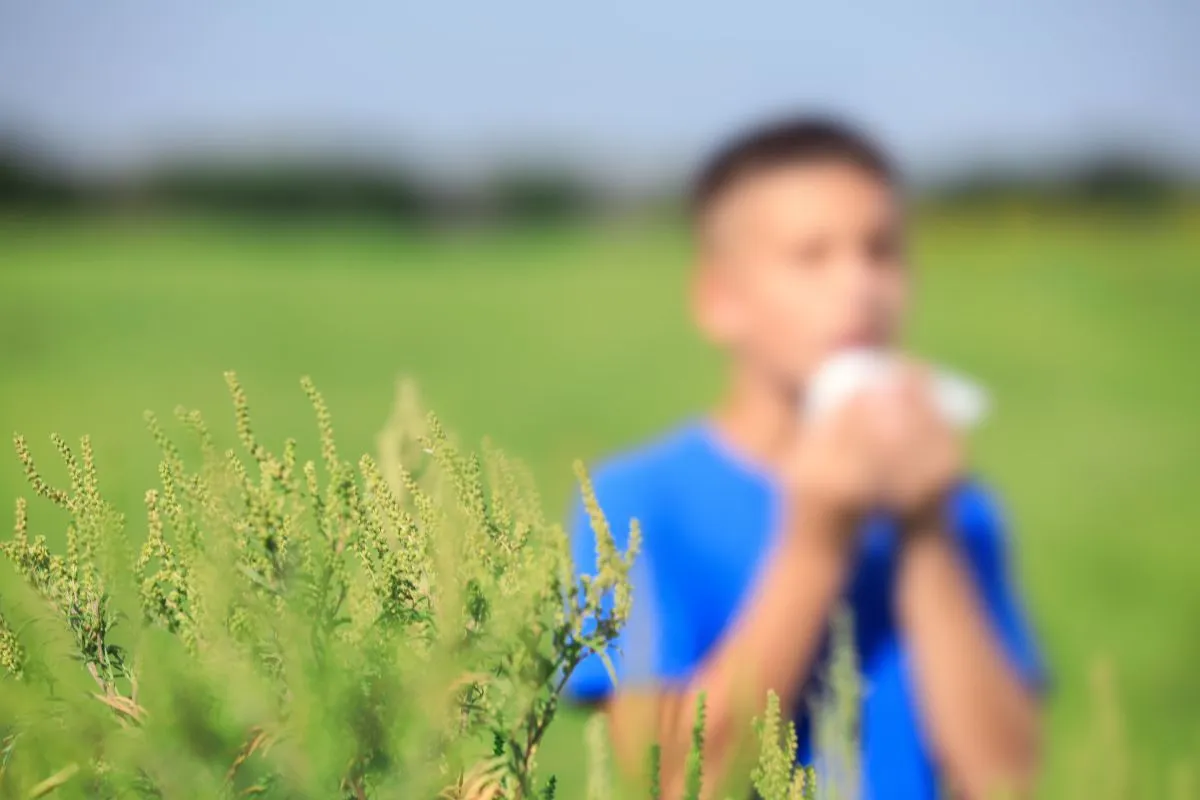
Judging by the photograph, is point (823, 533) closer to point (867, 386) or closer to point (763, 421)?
point (867, 386)

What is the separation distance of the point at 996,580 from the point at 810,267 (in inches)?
23.4

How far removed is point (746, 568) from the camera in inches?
80.5

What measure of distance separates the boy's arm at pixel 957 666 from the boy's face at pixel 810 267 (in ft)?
1.33

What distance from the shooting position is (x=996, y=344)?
64.6ft

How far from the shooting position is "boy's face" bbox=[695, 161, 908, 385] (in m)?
1.99

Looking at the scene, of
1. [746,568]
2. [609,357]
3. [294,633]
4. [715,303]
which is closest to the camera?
[294,633]

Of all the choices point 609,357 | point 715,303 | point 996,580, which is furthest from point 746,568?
point 609,357

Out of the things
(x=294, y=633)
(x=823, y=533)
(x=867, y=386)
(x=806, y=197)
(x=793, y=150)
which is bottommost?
(x=294, y=633)

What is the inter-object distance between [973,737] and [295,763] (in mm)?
1403

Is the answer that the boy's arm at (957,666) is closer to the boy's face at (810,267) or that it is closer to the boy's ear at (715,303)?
the boy's face at (810,267)

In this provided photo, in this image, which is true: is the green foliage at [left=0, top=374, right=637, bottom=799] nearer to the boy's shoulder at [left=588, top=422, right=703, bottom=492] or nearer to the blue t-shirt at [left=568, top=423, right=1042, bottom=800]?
the blue t-shirt at [left=568, top=423, right=1042, bottom=800]

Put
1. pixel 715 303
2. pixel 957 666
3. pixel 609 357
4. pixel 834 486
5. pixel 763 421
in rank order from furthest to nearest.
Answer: pixel 609 357
pixel 715 303
pixel 763 421
pixel 957 666
pixel 834 486

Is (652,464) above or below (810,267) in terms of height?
below

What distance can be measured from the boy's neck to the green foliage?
1.56 metres
